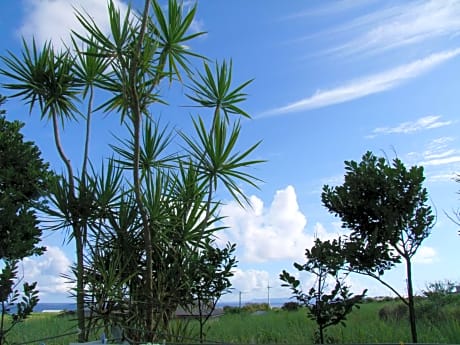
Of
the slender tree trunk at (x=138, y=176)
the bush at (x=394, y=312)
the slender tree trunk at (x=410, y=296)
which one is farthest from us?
the bush at (x=394, y=312)

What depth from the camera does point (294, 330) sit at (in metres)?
4.98

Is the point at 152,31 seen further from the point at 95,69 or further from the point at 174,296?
the point at 174,296

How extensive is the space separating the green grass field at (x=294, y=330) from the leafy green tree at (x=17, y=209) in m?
0.41

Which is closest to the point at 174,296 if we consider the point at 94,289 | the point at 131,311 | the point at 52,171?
the point at 131,311

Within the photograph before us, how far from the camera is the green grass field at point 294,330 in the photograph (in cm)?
449

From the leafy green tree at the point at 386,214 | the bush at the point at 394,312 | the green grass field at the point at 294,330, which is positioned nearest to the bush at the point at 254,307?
the green grass field at the point at 294,330

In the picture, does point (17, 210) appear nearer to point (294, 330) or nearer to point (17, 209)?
point (17, 209)

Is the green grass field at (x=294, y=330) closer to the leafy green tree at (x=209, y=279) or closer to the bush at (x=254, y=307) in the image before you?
the leafy green tree at (x=209, y=279)

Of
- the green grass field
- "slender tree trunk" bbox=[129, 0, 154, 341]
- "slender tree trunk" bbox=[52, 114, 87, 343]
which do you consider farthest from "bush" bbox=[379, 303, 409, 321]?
"slender tree trunk" bbox=[52, 114, 87, 343]

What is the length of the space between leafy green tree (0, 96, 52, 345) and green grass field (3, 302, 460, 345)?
0.41 meters

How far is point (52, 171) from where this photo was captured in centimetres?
507

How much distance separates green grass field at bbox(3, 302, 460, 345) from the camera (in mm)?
4492

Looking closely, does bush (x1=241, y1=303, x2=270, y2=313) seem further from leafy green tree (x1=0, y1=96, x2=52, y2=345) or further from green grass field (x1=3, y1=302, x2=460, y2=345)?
leafy green tree (x1=0, y1=96, x2=52, y2=345)

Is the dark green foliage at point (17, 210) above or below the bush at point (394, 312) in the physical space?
above
